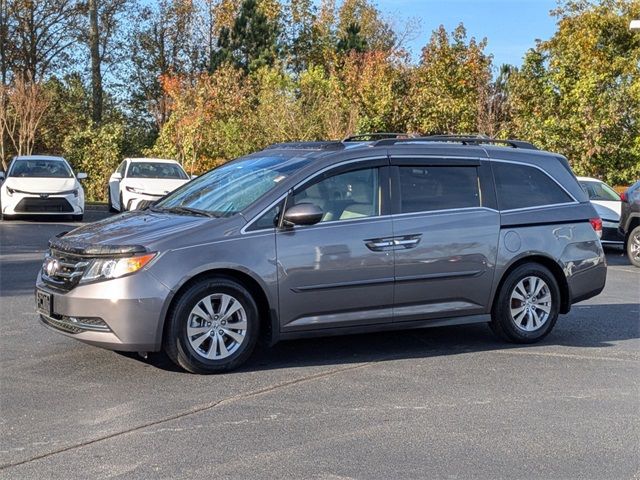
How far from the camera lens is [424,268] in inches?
285

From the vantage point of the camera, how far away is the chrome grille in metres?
6.43

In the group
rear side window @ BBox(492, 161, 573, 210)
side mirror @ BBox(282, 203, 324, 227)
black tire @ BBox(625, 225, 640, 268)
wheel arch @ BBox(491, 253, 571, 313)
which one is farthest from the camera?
black tire @ BBox(625, 225, 640, 268)

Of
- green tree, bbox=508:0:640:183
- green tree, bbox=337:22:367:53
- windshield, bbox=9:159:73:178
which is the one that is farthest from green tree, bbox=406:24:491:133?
windshield, bbox=9:159:73:178

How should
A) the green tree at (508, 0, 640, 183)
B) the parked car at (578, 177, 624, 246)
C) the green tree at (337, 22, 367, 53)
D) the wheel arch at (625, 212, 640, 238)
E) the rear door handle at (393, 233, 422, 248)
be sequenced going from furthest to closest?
the green tree at (337, 22, 367, 53), the green tree at (508, 0, 640, 183), the parked car at (578, 177, 624, 246), the wheel arch at (625, 212, 640, 238), the rear door handle at (393, 233, 422, 248)

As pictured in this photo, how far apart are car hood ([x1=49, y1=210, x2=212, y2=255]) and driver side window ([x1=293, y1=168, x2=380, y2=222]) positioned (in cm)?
84

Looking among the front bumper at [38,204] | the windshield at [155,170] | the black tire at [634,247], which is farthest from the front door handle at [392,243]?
the windshield at [155,170]

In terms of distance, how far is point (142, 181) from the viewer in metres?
22.0

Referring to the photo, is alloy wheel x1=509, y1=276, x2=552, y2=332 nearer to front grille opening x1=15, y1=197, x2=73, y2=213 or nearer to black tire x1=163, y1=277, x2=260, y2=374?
black tire x1=163, y1=277, x2=260, y2=374

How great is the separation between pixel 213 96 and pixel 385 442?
29.3 meters

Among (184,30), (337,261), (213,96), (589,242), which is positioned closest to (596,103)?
(213,96)

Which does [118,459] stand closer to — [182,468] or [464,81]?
[182,468]

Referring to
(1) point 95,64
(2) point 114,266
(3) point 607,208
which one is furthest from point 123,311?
(1) point 95,64

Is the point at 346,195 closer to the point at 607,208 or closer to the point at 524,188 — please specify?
the point at 524,188

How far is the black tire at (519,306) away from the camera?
7730 millimetres
